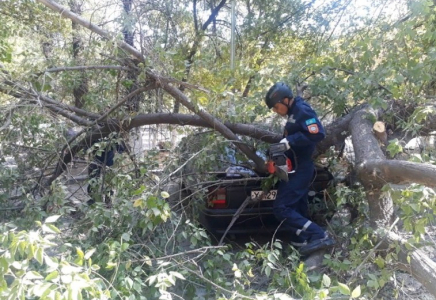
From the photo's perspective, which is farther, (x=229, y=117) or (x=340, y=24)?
(x=340, y=24)

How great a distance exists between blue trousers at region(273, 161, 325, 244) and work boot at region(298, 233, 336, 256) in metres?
0.10

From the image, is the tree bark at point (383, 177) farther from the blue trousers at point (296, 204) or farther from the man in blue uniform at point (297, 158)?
the blue trousers at point (296, 204)

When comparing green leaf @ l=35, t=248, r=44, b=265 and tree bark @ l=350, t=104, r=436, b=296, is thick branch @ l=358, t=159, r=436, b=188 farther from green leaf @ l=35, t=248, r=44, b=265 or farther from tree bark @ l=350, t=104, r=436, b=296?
green leaf @ l=35, t=248, r=44, b=265

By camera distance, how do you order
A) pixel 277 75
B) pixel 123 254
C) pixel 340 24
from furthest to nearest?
pixel 340 24
pixel 277 75
pixel 123 254

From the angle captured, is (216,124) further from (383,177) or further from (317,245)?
(383,177)

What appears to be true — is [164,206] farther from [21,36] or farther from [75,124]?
[21,36]

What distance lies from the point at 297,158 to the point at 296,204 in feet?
1.51

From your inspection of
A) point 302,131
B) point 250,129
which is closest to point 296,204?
Answer: point 302,131

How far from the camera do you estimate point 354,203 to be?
4.13m

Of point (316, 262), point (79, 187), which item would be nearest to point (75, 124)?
point (79, 187)

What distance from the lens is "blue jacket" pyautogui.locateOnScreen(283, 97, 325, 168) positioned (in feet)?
13.8

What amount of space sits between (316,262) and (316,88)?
6.29 ft

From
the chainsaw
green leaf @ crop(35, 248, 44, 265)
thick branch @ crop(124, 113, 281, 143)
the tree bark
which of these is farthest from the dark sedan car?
green leaf @ crop(35, 248, 44, 265)

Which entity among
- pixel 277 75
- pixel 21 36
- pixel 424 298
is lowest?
pixel 424 298
